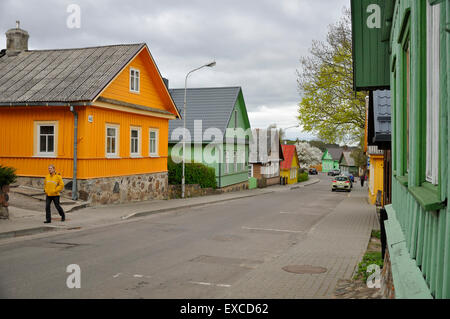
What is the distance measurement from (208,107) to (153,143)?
13.2 m

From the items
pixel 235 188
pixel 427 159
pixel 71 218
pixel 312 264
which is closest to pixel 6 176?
pixel 71 218

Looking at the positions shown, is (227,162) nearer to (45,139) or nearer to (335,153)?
(45,139)

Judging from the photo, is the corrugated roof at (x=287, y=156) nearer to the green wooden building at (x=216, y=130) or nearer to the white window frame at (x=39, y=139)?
the green wooden building at (x=216, y=130)

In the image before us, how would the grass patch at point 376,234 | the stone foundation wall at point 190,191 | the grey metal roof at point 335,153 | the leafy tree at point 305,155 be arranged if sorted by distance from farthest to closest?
the grey metal roof at point 335,153
the leafy tree at point 305,155
the stone foundation wall at point 190,191
the grass patch at point 376,234

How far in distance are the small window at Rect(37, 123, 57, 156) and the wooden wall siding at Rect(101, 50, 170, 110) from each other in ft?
8.45

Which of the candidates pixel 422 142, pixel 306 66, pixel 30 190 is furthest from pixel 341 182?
pixel 422 142

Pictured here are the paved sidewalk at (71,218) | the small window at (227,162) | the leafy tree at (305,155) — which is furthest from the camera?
the leafy tree at (305,155)

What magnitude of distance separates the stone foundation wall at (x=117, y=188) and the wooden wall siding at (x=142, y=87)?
11.9 ft

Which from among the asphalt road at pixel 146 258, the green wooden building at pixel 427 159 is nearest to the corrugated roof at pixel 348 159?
the asphalt road at pixel 146 258

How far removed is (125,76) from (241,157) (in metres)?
21.1

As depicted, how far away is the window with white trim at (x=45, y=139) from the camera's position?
18.4m

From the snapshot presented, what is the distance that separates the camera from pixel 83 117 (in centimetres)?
1762

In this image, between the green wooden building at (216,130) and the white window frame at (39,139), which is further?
the green wooden building at (216,130)

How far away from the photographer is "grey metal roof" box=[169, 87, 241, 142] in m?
34.8
